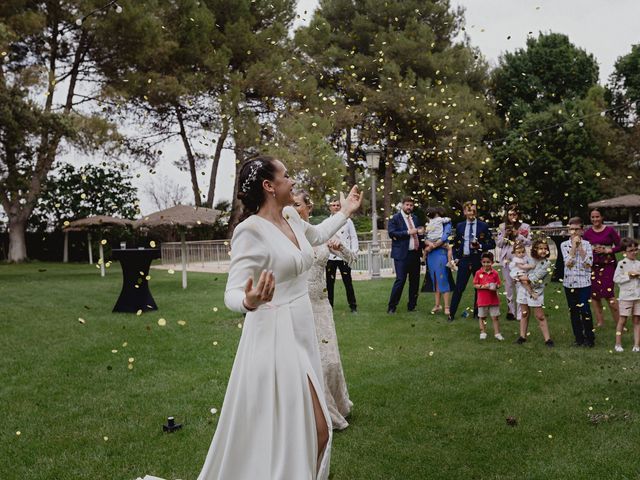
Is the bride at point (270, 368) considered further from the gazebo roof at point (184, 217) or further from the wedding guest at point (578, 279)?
the gazebo roof at point (184, 217)

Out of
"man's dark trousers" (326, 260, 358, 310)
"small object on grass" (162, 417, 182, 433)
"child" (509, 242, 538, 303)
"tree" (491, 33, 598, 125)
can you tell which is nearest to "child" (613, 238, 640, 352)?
"child" (509, 242, 538, 303)

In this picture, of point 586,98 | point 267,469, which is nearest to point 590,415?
point 267,469

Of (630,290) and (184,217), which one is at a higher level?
(184,217)

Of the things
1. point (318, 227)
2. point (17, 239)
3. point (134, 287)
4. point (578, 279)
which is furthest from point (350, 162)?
point (318, 227)

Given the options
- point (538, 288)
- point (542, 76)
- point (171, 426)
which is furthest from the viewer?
point (542, 76)

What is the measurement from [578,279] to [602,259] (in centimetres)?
143

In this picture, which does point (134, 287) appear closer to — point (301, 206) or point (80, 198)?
point (301, 206)

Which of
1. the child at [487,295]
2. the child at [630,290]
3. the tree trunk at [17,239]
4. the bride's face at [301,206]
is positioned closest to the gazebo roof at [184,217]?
the child at [487,295]

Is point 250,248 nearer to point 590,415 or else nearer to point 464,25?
point 590,415

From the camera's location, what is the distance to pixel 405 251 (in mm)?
11320

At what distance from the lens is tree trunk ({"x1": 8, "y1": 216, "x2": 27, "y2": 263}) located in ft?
101

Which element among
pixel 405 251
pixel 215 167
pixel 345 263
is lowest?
pixel 345 263

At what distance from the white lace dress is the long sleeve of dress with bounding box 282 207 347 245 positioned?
1506 millimetres

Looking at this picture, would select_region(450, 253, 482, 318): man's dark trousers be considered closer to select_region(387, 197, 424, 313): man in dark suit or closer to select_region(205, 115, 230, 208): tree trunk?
select_region(387, 197, 424, 313): man in dark suit
